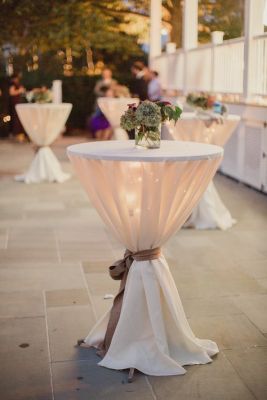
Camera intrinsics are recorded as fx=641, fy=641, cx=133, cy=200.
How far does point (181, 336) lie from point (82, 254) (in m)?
2.20

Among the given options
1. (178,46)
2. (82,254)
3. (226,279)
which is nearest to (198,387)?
(226,279)

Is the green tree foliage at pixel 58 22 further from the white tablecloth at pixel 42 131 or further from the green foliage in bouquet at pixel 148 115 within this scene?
the green foliage in bouquet at pixel 148 115

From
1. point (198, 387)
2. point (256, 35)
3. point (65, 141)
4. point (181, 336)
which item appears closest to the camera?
point (198, 387)

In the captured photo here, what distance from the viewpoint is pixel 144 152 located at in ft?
10.4

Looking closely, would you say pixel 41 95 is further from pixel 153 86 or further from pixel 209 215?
pixel 153 86

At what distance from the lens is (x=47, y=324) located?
12.1ft

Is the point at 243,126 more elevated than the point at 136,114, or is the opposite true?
the point at 136,114

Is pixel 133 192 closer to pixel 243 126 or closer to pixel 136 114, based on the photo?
pixel 136 114

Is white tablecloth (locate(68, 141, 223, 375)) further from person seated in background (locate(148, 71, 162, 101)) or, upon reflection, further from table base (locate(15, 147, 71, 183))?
person seated in background (locate(148, 71, 162, 101))

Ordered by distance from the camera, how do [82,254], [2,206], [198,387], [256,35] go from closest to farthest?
[198,387], [82,254], [2,206], [256,35]

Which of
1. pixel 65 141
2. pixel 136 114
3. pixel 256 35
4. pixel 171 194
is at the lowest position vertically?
pixel 65 141

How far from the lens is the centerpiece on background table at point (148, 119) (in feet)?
10.7

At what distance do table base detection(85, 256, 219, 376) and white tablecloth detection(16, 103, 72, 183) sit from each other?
5.95 metres

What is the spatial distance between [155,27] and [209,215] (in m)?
9.26
